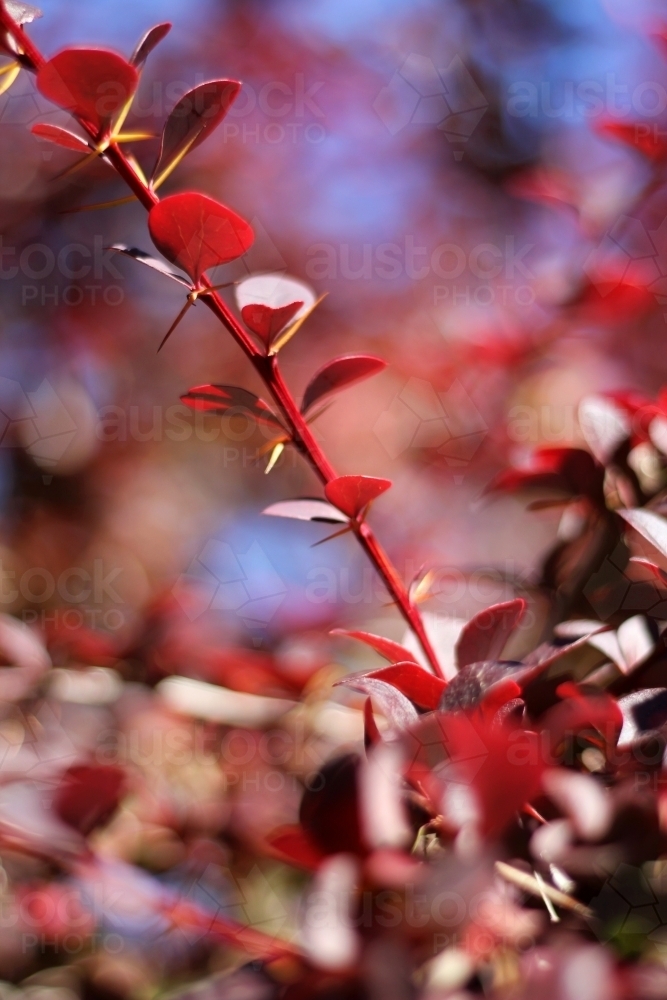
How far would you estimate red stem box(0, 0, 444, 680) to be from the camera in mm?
378

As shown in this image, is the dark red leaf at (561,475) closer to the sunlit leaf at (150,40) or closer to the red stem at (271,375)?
the red stem at (271,375)

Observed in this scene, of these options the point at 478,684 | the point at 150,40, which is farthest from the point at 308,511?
the point at 150,40

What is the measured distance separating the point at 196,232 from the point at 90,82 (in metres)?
0.08

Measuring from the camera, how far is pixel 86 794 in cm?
49

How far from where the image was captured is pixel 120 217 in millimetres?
1836

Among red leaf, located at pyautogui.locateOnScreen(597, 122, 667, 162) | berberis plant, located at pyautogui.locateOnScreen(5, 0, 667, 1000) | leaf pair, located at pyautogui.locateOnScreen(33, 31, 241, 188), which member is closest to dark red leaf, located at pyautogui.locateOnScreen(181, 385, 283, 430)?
berberis plant, located at pyautogui.locateOnScreen(5, 0, 667, 1000)

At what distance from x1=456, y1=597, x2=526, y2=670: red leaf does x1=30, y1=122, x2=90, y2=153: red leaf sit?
11.7 inches

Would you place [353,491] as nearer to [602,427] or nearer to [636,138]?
[602,427]

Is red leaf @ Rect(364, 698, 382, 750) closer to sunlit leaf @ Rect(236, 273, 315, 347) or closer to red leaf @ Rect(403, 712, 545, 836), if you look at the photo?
red leaf @ Rect(403, 712, 545, 836)

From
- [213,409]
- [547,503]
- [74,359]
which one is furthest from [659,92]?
[74,359]

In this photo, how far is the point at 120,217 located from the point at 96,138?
1.56 m

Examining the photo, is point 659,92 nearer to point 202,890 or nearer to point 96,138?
point 96,138

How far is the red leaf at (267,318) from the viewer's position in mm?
413

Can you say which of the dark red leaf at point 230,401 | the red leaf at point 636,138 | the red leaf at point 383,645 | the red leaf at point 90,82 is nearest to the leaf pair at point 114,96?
the red leaf at point 90,82
